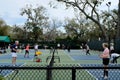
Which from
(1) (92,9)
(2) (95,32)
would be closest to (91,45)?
(1) (92,9)

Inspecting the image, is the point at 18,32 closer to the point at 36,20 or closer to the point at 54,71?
the point at 36,20

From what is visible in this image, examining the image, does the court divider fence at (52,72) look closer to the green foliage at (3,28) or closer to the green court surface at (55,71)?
the green court surface at (55,71)

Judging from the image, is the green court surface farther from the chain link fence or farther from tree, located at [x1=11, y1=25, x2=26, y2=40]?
tree, located at [x1=11, y1=25, x2=26, y2=40]

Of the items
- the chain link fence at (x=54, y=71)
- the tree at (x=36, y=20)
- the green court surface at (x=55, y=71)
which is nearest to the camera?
the chain link fence at (x=54, y=71)

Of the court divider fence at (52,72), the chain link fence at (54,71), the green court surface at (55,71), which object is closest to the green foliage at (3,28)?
the green court surface at (55,71)

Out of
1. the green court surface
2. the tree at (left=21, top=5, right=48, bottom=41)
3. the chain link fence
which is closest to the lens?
the chain link fence

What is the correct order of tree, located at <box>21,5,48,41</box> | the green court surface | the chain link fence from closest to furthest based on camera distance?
1. the chain link fence
2. the green court surface
3. tree, located at <box>21,5,48,41</box>

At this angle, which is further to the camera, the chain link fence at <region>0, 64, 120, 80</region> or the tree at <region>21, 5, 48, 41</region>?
the tree at <region>21, 5, 48, 41</region>

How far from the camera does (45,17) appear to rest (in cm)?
10412

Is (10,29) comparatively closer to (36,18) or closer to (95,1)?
(36,18)

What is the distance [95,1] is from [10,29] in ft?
201

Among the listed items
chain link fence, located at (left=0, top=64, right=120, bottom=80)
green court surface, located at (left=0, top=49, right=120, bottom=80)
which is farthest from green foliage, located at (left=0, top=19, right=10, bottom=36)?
chain link fence, located at (left=0, top=64, right=120, bottom=80)

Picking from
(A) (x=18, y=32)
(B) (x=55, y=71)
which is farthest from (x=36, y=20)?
(B) (x=55, y=71)

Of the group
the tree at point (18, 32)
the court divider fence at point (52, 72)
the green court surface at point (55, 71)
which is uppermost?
the court divider fence at point (52, 72)
